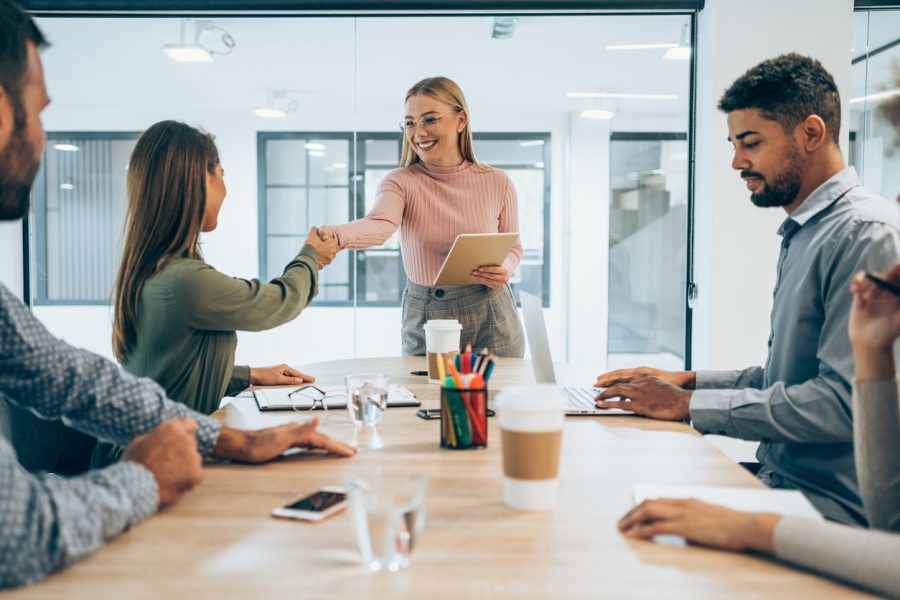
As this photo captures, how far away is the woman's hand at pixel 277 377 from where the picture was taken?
1961 millimetres

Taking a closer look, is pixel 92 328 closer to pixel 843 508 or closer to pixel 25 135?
pixel 25 135

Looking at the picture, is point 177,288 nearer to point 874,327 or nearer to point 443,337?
point 443,337

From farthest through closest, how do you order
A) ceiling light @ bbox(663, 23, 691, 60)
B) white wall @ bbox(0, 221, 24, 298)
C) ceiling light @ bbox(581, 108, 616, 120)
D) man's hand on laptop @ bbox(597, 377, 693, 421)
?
1. white wall @ bbox(0, 221, 24, 298)
2. ceiling light @ bbox(581, 108, 616, 120)
3. ceiling light @ bbox(663, 23, 691, 60)
4. man's hand on laptop @ bbox(597, 377, 693, 421)

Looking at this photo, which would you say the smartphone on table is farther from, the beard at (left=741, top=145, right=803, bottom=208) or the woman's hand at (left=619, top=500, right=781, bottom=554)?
the beard at (left=741, top=145, right=803, bottom=208)

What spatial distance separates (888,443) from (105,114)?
12.5 ft

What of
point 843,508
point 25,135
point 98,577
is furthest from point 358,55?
point 98,577

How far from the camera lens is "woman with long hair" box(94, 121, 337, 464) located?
1.66 m

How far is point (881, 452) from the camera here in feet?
3.47

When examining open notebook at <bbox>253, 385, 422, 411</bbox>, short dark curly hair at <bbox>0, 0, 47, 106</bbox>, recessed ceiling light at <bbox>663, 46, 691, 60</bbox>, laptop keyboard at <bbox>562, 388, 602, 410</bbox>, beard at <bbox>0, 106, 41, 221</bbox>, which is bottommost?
open notebook at <bbox>253, 385, 422, 411</bbox>

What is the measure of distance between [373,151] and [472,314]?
1.65m

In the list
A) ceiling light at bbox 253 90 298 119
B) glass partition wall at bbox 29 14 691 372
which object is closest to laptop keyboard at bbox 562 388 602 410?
glass partition wall at bbox 29 14 691 372

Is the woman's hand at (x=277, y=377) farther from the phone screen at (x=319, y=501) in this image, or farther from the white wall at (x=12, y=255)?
the white wall at (x=12, y=255)

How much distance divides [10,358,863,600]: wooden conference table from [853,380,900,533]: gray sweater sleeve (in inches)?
6.3

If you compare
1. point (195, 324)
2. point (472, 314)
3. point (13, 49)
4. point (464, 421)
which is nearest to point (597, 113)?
point (472, 314)
